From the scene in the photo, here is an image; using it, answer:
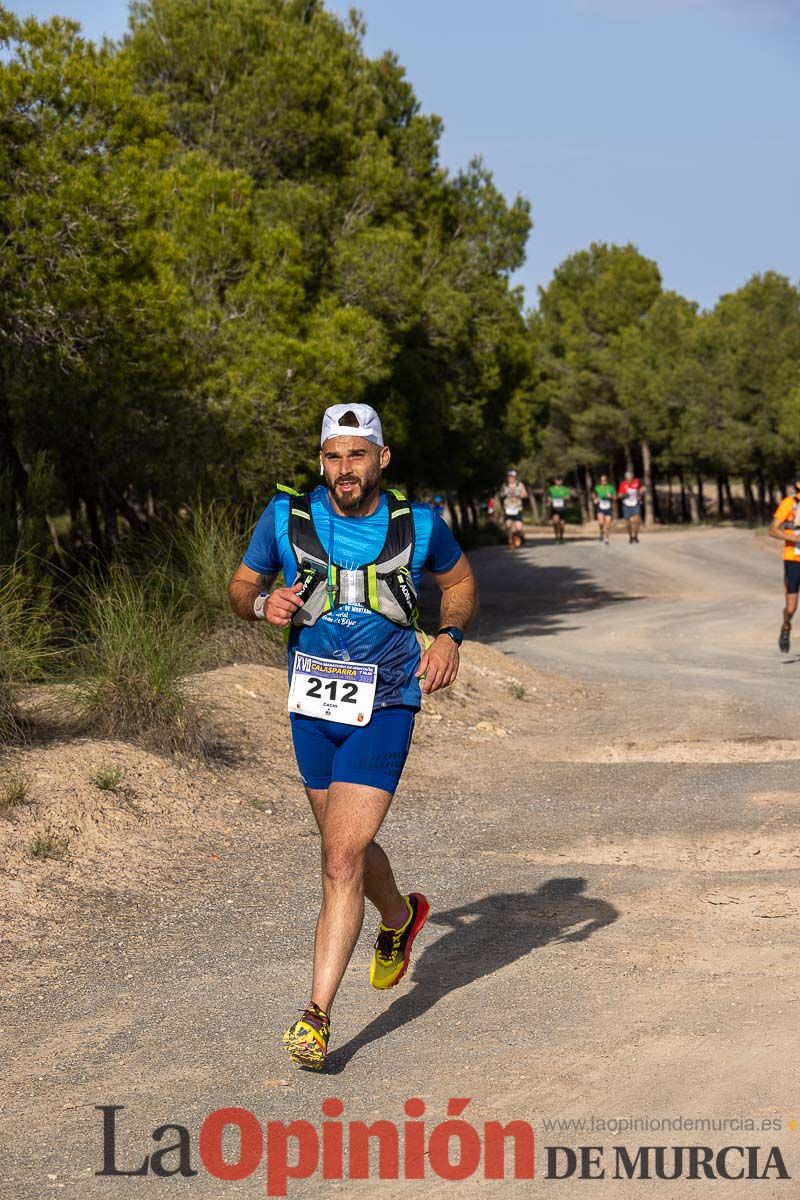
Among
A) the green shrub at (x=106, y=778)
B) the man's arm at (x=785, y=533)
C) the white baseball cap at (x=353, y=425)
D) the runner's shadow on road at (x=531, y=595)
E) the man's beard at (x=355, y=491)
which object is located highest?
the white baseball cap at (x=353, y=425)

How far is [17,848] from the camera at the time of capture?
790cm

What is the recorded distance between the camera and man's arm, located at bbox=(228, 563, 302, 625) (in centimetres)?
522

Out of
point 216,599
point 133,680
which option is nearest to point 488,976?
point 133,680

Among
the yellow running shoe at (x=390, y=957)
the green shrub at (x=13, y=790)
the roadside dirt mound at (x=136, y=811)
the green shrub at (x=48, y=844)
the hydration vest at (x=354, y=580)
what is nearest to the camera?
the hydration vest at (x=354, y=580)

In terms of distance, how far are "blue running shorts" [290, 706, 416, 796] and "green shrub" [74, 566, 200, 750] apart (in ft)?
14.8

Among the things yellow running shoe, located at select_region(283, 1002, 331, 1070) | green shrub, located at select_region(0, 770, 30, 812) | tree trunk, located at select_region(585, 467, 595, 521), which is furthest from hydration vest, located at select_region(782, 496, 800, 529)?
tree trunk, located at select_region(585, 467, 595, 521)

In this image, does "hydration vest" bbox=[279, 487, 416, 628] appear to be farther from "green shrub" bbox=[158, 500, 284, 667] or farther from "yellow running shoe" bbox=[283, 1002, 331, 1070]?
"green shrub" bbox=[158, 500, 284, 667]

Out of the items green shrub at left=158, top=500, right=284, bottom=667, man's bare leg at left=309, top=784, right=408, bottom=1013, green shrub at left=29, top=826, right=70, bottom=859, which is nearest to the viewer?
man's bare leg at left=309, top=784, right=408, bottom=1013

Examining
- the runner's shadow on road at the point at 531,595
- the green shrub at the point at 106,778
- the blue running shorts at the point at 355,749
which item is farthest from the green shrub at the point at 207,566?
the runner's shadow on road at the point at 531,595

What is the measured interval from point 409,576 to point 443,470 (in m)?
30.6

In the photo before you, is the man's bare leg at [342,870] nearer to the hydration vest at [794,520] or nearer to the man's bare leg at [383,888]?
the man's bare leg at [383,888]

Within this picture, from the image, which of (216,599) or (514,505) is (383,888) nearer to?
(216,599)

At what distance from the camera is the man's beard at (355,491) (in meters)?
5.33

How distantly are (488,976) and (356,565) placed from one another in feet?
6.13
